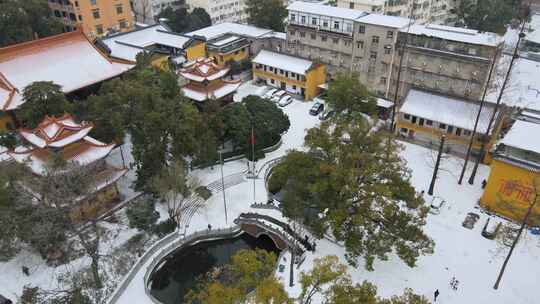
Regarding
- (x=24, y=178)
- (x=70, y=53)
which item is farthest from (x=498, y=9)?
(x=24, y=178)

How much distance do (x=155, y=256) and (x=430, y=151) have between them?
27.6m

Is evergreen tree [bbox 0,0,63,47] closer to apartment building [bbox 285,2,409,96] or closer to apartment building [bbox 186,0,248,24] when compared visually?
apartment building [bbox 186,0,248,24]

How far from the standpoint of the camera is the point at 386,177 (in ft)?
84.9

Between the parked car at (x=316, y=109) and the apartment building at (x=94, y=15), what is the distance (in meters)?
35.4

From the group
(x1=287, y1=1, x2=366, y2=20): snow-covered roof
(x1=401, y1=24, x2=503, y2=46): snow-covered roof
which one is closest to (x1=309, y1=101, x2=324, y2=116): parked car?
(x1=287, y1=1, x2=366, y2=20): snow-covered roof

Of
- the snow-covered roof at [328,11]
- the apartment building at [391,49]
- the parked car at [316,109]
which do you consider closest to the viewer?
the apartment building at [391,49]

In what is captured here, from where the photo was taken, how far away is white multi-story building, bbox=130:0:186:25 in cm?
7125

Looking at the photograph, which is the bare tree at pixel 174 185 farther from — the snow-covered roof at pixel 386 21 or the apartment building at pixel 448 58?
the apartment building at pixel 448 58

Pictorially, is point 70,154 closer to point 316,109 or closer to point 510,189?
point 316,109

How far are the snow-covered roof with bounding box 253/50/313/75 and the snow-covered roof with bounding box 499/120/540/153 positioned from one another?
2418cm

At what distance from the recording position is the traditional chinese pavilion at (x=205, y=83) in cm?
4128

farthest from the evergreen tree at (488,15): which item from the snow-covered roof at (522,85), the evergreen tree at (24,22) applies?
the evergreen tree at (24,22)

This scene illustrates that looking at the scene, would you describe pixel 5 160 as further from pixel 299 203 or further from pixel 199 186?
pixel 299 203

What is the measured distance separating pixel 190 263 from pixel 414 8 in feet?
170
